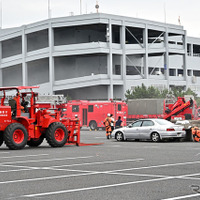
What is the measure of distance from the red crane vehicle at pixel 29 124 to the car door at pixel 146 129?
4715mm

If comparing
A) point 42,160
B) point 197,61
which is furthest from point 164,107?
point 197,61

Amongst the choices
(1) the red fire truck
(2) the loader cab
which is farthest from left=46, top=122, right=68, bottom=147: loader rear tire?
(1) the red fire truck

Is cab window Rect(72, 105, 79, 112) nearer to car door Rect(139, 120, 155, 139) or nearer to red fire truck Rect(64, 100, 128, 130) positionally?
red fire truck Rect(64, 100, 128, 130)

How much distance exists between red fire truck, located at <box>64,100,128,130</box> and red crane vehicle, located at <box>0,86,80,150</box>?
980 inches

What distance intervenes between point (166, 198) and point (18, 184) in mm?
3443

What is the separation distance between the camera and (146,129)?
89.8ft

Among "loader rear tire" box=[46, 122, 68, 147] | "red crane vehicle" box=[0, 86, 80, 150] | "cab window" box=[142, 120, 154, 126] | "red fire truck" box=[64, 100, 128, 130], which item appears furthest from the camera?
"red fire truck" box=[64, 100, 128, 130]

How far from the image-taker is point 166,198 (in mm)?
8695

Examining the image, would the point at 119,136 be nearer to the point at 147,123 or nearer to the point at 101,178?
the point at 147,123

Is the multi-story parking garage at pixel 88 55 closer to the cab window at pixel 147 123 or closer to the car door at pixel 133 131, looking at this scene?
the car door at pixel 133 131

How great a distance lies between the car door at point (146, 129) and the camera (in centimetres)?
2723

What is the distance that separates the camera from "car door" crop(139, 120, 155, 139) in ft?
89.4

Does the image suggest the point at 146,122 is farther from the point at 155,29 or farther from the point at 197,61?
the point at 197,61

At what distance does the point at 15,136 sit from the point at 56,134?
2.38 meters
